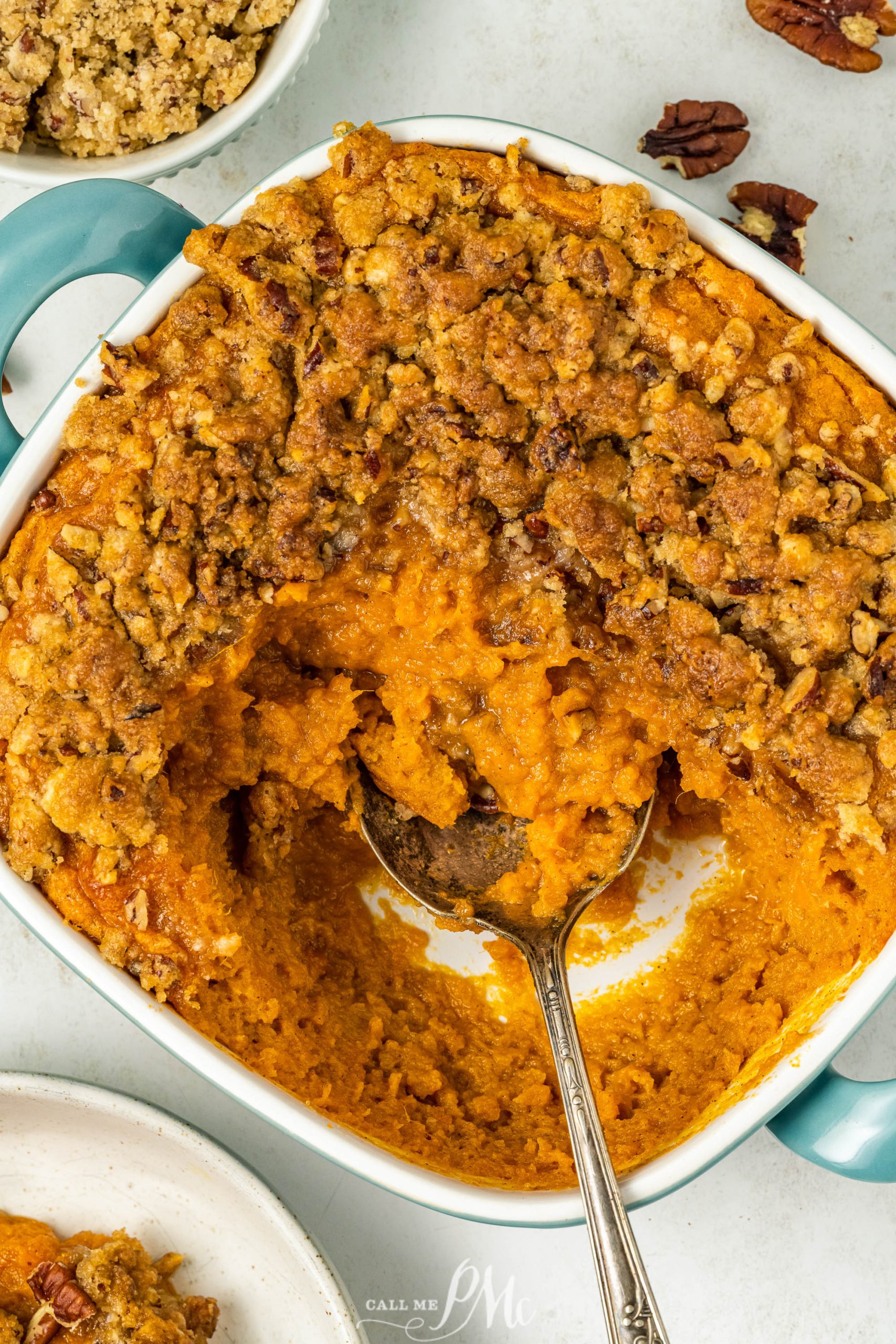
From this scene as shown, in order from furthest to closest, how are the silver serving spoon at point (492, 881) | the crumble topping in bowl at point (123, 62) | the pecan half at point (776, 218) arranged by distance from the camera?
the pecan half at point (776, 218) < the crumble topping in bowl at point (123, 62) < the silver serving spoon at point (492, 881)

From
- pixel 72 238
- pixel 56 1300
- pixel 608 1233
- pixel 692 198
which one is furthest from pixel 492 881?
pixel 692 198

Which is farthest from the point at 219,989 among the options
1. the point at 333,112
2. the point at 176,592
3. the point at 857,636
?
the point at 333,112

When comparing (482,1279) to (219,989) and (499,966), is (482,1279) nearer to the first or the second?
(499,966)

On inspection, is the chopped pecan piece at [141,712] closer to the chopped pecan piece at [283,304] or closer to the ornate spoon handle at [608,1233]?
the chopped pecan piece at [283,304]

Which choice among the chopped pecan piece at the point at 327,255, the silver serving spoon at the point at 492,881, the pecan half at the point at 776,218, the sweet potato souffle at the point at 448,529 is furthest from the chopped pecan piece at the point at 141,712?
the pecan half at the point at 776,218

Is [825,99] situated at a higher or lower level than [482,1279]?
higher

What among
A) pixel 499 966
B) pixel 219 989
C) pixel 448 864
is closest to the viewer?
pixel 219 989
